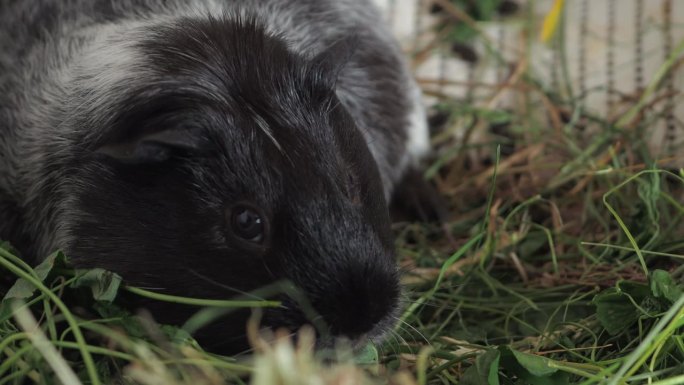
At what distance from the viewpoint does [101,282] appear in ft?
5.30

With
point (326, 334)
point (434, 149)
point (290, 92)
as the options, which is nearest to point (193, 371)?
point (326, 334)

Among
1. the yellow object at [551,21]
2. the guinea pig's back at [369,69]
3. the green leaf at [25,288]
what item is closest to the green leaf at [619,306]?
the guinea pig's back at [369,69]

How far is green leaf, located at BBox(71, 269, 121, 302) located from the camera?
1592 mm

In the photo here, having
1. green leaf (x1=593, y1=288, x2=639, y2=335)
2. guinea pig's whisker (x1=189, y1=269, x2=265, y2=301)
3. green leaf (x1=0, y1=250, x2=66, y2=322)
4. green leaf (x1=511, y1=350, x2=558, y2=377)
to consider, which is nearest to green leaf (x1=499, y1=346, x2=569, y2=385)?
green leaf (x1=511, y1=350, x2=558, y2=377)

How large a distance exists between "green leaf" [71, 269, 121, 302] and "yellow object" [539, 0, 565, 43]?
190 cm

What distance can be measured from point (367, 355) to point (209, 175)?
1.48 feet

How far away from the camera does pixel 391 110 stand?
242cm

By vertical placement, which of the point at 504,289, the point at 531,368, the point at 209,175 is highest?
the point at 209,175

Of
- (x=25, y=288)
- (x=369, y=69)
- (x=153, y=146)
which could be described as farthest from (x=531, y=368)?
(x=369, y=69)

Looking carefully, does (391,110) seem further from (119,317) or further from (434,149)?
(119,317)

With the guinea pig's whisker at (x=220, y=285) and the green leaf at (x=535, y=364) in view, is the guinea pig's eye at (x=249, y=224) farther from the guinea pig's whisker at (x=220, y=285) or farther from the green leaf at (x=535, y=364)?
the green leaf at (x=535, y=364)

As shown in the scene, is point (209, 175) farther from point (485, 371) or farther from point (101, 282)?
point (485, 371)

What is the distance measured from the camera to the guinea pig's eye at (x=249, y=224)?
1.55m

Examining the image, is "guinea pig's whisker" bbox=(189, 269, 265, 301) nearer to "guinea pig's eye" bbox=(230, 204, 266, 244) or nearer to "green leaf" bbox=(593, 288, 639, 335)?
"guinea pig's eye" bbox=(230, 204, 266, 244)
